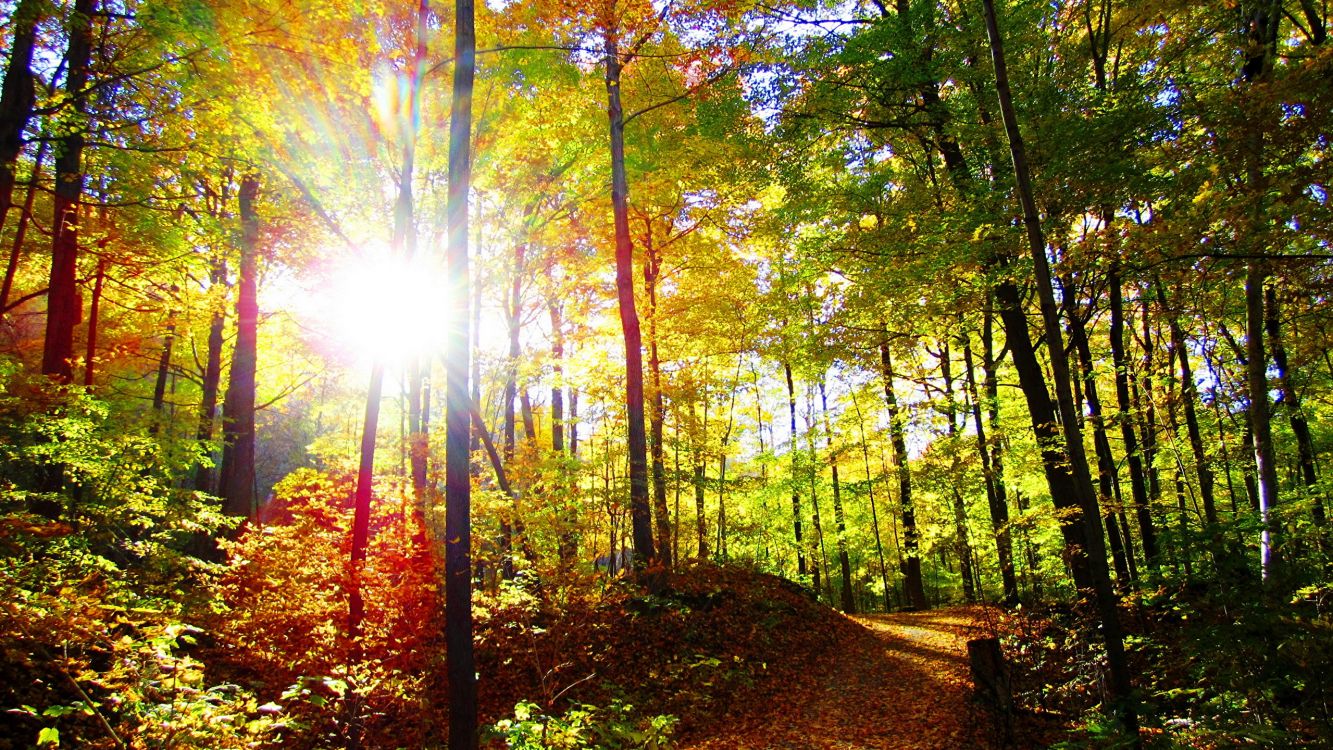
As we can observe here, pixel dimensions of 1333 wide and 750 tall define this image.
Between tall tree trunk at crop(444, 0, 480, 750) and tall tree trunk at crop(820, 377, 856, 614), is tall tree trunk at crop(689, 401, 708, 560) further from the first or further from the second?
tall tree trunk at crop(444, 0, 480, 750)

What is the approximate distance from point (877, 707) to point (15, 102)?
13329 mm

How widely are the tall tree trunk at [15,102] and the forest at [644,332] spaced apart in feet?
0.23

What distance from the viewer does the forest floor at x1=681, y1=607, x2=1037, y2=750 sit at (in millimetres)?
6336

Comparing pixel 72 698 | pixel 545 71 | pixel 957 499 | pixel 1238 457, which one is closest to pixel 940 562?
pixel 957 499

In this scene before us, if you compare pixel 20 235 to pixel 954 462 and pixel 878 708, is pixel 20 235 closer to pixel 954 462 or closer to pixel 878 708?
pixel 878 708

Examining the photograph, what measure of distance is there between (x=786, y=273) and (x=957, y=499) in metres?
7.74

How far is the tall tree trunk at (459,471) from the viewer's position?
17.2 feet

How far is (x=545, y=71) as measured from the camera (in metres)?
10.1

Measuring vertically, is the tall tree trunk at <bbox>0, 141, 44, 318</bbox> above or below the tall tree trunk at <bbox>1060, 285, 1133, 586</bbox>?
above

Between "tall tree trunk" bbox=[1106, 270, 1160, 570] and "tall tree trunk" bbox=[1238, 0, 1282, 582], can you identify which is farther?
"tall tree trunk" bbox=[1106, 270, 1160, 570]

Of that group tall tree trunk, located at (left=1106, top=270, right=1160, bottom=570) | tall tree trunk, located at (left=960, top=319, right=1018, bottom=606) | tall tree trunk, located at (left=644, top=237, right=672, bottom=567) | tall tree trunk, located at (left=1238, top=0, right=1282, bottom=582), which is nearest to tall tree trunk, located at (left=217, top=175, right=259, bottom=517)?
tall tree trunk, located at (left=644, top=237, right=672, bottom=567)

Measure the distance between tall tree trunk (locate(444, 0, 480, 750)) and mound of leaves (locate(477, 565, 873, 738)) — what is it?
1070mm

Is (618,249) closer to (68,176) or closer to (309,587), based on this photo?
(309,587)

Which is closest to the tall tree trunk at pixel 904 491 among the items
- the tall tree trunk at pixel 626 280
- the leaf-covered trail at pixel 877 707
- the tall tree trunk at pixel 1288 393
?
the leaf-covered trail at pixel 877 707
